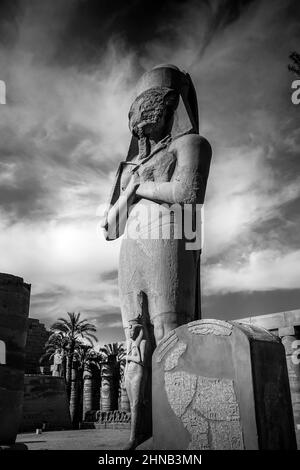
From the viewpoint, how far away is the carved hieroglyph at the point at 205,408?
6.40 ft

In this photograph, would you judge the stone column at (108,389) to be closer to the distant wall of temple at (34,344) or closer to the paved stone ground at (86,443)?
the distant wall of temple at (34,344)

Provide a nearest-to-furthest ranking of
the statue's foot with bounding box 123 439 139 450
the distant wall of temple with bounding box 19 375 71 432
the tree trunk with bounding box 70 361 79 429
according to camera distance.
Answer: the statue's foot with bounding box 123 439 139 450
the distant wall of temple with bounding box 19 375 71 432
the tree trunk with bounding box 70 361 79 429

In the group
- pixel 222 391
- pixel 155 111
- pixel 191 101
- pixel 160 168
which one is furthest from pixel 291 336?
pixel 222 391

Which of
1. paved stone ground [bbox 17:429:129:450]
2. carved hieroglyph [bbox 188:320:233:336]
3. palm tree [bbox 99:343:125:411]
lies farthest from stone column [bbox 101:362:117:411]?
carved hieroglyph [bbox 188:320:233:336]

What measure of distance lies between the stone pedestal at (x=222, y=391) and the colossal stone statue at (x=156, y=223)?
335 millimetres

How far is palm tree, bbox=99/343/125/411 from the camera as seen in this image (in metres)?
29.4

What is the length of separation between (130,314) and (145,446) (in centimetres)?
86

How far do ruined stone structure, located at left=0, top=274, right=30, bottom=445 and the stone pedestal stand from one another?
3.45m

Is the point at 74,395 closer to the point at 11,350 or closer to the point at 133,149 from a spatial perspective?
the point at 11,350

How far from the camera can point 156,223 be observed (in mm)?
2947

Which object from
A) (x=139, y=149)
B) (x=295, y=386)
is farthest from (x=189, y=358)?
(x=295, y=386)

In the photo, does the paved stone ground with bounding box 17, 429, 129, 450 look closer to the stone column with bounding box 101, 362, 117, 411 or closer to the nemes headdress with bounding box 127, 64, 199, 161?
the nemes headdress with bounding box 127, 64, 199, 161

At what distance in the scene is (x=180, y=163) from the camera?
303 centimetres

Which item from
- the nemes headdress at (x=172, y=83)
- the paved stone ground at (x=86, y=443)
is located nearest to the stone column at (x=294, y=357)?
the paved stone ground at (x=86, y=443)
